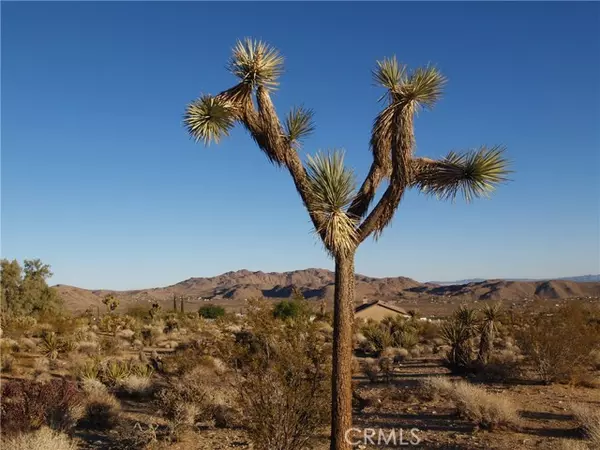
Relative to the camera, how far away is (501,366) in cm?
1612

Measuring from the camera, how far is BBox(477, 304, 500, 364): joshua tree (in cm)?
1727

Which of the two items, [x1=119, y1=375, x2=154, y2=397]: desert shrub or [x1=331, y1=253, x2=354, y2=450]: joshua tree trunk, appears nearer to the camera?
[x1=331, y1=253, x2=354, y2=450]: joshua tree trunk

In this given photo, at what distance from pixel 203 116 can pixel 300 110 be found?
1.66 metres

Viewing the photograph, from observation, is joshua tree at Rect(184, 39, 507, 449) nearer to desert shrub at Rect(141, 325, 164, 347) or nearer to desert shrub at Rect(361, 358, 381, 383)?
desert shrub at Rect(361, 358, 381, 383)

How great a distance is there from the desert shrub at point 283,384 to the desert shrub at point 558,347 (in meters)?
8.94

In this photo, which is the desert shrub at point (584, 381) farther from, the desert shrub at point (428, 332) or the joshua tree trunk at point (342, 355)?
the desert shrub at point (428, 332)

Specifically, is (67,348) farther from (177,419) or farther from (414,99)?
(414,99)

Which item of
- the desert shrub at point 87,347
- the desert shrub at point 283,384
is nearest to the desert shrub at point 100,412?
the desert shrub at point 283,384

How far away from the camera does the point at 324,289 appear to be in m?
106

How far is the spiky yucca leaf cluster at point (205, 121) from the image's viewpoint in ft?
29.0

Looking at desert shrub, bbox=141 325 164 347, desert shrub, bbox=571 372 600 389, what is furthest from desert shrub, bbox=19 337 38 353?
desert shrub, bbox=571 372 600 389

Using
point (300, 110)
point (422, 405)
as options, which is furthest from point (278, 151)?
point (422, 405)

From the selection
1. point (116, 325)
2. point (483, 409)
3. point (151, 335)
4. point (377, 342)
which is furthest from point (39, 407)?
point (116, 325)

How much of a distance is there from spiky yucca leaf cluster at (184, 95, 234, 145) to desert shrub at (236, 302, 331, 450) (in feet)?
9.89
